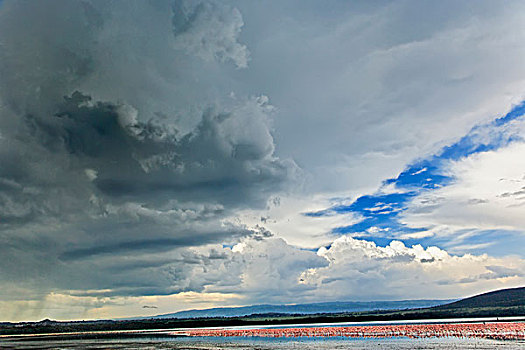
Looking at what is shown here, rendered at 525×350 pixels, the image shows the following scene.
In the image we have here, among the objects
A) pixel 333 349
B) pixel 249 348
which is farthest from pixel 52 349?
pixel 333 349

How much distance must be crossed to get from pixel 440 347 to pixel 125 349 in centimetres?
6281

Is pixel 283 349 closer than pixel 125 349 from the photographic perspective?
Yes

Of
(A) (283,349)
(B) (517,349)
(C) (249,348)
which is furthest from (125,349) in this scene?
(B) (517,349)

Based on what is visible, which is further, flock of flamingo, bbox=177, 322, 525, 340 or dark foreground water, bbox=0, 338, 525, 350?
flock of flamingo, bbox=177, 322, 525, 340

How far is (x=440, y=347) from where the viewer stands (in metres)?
78.4

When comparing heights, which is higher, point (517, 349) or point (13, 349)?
point (13, 349)

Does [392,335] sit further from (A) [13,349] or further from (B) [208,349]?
(A) [13,349]

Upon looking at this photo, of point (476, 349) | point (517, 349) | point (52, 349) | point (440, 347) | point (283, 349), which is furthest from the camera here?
point (52, 349)

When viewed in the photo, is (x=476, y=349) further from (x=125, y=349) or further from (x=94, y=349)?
(x=94, y=349)

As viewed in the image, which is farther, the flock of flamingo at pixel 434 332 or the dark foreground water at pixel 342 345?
the flock of flamingo at pixel 434 332

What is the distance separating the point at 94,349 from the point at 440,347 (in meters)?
70.9

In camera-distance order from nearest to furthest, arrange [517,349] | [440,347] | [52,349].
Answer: [517,349], [440,347], [52,349]

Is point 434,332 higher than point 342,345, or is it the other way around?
point 342,345

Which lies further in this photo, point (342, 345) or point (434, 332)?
point (434, 332)
